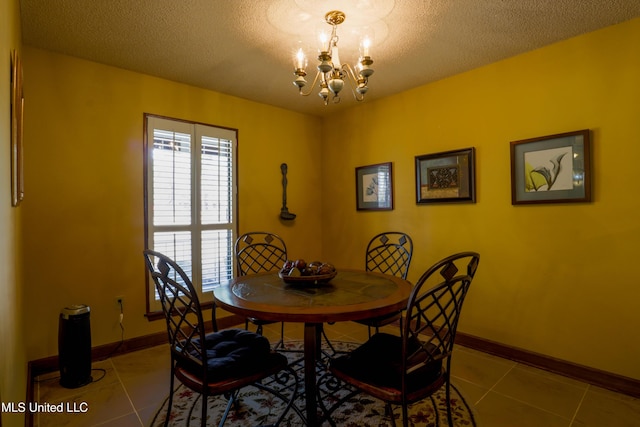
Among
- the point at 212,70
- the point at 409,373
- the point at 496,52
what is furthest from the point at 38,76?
the point at 496,52

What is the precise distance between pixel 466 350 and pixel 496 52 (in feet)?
8.06

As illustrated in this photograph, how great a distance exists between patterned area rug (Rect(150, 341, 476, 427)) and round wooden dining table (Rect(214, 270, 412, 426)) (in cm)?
33

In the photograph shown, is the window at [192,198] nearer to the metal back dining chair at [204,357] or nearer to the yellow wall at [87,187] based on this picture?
the yellow wall at [87,187]

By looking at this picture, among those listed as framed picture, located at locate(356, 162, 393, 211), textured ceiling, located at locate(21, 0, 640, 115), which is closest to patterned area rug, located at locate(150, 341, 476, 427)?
framed picture, located at locate(356, 162, 393, 211)

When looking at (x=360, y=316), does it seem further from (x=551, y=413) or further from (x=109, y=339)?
(x=109, y=339)

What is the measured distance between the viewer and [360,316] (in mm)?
1511

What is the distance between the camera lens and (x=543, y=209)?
2.55 meters

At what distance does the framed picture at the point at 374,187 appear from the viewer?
3.59m

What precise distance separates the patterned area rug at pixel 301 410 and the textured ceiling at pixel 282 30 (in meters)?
2.28

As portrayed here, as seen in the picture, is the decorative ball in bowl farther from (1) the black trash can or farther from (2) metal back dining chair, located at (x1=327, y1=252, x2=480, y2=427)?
(1) the black trash can

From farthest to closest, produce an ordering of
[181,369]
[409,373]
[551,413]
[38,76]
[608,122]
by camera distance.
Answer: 1. [38,76]
2. [608,122]
3. [551,413]
4. [181,369]
5. [409,373]

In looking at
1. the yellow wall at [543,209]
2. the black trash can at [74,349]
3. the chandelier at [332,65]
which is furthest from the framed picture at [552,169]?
the black trash can at [74,349]

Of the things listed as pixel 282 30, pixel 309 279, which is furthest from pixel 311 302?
pixel 282 30

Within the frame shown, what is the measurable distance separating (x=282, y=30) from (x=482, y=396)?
8.99ft
